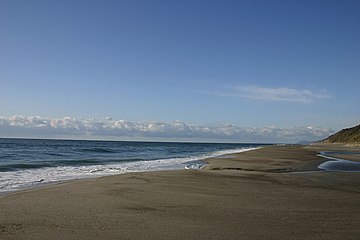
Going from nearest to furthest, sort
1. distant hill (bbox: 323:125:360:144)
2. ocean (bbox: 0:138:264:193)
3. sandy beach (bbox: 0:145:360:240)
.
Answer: sandy beach (bbox: 0:145:360:240)
ocean (bbox: 0:138:264:193)
distant hill (bbox: 323:125:360:144)

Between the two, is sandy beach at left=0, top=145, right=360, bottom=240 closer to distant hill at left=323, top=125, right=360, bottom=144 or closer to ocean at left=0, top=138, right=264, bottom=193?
ocean at left=0, top=138, right=264, bottom=193

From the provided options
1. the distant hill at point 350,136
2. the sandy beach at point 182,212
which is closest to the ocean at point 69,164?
the sandy beach at point 182,212

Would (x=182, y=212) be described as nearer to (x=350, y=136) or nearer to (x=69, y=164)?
(x=69, y=164)

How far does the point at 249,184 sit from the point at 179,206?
592cm

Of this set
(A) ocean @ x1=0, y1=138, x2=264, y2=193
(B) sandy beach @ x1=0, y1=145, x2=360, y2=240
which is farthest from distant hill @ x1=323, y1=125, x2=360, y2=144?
(B) sandy beach @ x1=0, y1=145, x2=360, y2=240

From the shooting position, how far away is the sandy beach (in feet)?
24.4

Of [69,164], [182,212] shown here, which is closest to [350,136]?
[69,164]

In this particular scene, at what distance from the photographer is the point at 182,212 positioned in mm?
9414

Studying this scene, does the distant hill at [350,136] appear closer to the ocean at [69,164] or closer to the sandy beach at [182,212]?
the ocean at [69,164]

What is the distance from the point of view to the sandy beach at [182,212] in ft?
24.4

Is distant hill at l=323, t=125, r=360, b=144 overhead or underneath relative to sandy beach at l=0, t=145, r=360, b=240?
overhead

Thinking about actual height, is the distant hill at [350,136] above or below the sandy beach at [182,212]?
above

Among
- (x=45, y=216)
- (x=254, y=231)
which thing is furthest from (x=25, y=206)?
(x=254, y=231)

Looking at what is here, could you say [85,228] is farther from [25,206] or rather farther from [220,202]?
[220,202]
